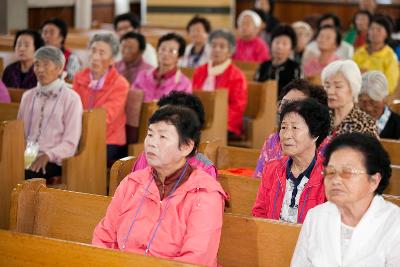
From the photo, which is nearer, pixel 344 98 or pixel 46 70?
pixel 344 98

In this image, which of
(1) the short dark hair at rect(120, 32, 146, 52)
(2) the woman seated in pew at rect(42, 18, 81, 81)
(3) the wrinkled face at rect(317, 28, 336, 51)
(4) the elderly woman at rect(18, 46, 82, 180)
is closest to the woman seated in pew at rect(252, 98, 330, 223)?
(4) the elderly woman at rect(18, 46, 82, 180)

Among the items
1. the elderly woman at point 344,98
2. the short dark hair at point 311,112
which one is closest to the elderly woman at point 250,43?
the elderly woman at point 344,98

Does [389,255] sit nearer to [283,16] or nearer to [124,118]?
[124,118]

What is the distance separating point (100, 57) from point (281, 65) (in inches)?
76.2

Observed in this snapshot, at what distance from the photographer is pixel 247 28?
9688 millimetres

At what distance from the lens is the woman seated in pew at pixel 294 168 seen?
147 inches

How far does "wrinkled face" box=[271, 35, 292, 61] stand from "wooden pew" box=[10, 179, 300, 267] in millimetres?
4130

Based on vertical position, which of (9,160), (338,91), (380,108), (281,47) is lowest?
(9,160)

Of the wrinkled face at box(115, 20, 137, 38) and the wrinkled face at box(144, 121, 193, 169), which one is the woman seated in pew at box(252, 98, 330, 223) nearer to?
the wrinkled face at box(144, 121, 193, 169)

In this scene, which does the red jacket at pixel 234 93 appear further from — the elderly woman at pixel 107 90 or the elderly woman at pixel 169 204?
the elderly woman at pixel 169 204

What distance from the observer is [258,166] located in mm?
4453

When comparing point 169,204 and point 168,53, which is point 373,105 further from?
point 169,204

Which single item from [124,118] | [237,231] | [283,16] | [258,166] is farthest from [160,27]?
[237,231]

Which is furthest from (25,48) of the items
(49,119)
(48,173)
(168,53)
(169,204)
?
(169,204)
